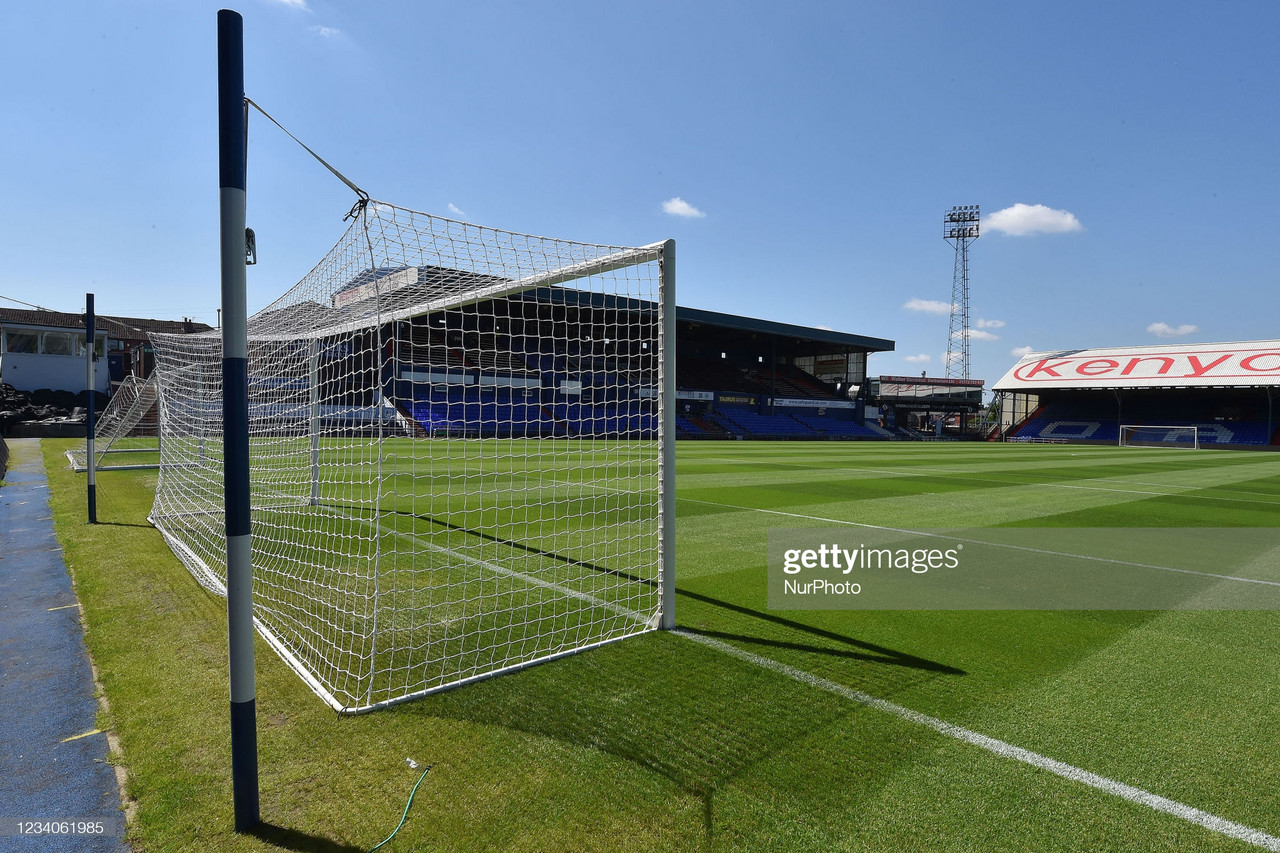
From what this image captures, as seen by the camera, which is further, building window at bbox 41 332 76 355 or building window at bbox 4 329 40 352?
building window at bbox 41 332 76 355

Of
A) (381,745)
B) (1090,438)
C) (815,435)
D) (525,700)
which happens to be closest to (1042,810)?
(525,700)

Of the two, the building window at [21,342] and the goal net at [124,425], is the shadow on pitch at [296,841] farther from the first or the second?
the building window at [21,342]

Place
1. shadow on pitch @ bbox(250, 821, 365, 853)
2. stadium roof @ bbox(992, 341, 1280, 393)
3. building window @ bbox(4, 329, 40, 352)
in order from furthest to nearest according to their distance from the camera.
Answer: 1. stadium roof @ bbox(992, 341, 1280, 393)
2. building window @ bbox(4, 329, 40, 352)
3. shadow on pitch @ bbox(250, 821, 365, 853)

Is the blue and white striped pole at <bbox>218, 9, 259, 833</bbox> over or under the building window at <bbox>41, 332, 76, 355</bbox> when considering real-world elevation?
under

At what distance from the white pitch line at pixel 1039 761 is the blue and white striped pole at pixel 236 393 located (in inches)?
90.2

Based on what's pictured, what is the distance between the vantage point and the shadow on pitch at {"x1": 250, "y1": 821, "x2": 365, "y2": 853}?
196 centimetres

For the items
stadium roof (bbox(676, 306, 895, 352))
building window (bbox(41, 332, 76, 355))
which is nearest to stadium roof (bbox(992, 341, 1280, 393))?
stadium roof (bbox(676, 306, 895, 352))

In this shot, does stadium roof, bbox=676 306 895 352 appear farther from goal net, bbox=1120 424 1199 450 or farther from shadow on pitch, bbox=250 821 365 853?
shadow on pitch, bbox=250 821 365 853

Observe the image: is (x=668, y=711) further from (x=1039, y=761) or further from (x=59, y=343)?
(x=59, y=343)

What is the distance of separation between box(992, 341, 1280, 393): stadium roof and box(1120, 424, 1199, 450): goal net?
10.0 feet

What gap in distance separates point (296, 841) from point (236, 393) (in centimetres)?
145

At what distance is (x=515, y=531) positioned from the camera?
6738 millimetres

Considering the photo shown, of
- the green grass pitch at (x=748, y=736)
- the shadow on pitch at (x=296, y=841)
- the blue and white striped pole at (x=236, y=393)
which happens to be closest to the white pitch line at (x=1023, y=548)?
the green grass pitch at (x=748, y=736)

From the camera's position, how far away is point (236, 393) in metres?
2.12
